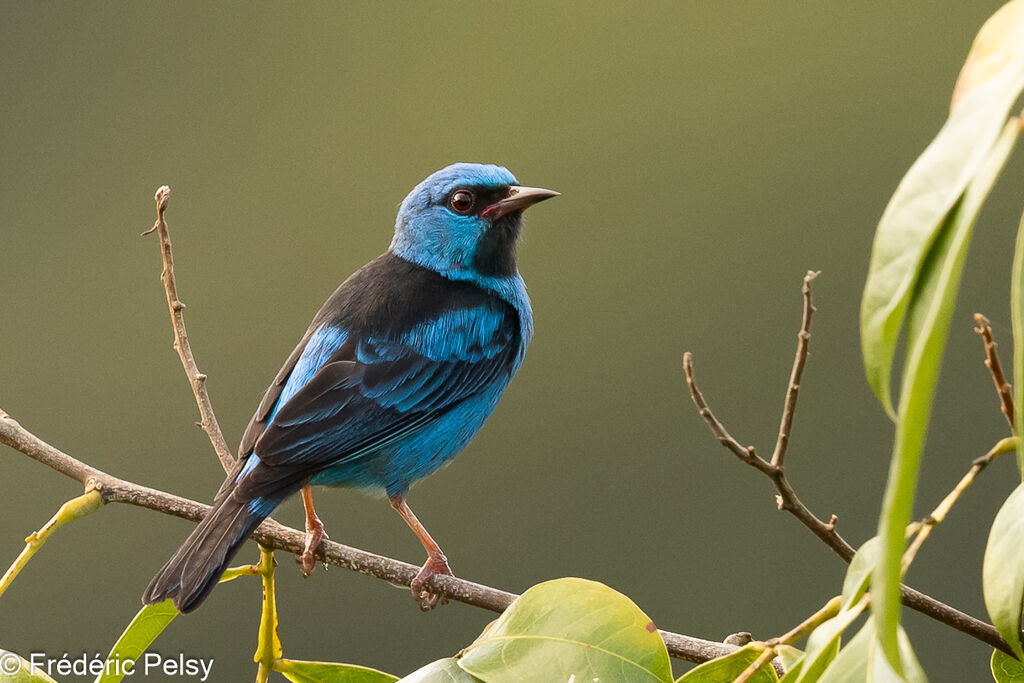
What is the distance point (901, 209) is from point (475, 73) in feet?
47.0

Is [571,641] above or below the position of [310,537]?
above

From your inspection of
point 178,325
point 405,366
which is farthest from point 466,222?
point 178,325

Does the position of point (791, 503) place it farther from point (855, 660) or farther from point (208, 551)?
point (208, 551)

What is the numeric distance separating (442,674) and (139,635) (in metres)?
0.91

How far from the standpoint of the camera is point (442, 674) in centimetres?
180

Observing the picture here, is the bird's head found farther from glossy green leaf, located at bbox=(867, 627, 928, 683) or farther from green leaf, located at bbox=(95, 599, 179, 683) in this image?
glossy green leaf, located at bbox=(867, 627, 928, 683)

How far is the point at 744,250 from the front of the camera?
13.6 meters

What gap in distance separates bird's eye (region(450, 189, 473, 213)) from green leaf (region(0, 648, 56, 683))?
9.12ft

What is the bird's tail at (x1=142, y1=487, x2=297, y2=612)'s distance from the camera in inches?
103

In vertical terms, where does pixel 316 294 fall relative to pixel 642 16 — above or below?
below

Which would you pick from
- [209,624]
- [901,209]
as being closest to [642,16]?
[209,624]

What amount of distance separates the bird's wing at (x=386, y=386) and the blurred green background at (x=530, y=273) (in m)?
7.07

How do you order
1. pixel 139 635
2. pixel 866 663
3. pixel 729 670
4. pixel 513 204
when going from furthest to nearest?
pixel 513 204 < pixel 139 635 < pixel 729 670 < pixel 866 663

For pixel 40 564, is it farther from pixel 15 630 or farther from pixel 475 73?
pixel 475 73
